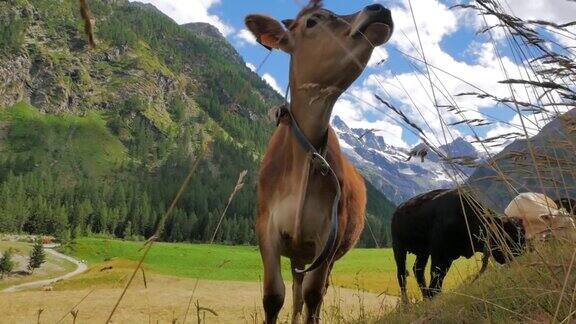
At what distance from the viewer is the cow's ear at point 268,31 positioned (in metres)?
4.50

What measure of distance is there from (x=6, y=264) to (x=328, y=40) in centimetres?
8491

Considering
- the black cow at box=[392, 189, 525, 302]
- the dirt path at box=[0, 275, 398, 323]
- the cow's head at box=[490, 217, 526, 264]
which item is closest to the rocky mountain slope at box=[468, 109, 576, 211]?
the cow's head at box=[490, 217, 526, 264]

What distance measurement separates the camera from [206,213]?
6959 inches

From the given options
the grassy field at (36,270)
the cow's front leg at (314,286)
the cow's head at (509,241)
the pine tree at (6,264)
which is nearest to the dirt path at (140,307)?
the cow's head at (509,241)

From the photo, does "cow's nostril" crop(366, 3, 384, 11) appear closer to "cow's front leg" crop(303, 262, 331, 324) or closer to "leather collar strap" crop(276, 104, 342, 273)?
"leather collar strap" crop(276, 104, 342, 273)

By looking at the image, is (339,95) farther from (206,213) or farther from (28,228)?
(206,213)

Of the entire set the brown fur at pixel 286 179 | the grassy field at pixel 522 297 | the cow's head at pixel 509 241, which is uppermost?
the brown fur at pixel 286 179

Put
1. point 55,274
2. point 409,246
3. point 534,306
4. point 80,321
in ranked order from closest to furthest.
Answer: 1. point 534,306
2. point 409,246
3. point 80,321
4. point 55,274

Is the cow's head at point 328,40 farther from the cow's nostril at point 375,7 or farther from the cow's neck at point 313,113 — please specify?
the cow's neck at point 313,113

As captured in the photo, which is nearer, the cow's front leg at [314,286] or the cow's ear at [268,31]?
the cow's ear at [268,31]

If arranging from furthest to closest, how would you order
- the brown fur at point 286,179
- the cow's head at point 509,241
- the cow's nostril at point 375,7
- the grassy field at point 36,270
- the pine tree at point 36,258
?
the pine tree at point 36,258
the grassy field at point 36,270
the brown fur at point 286,179
the cow's nostril at point 375,7
the cow's head at point 509,241

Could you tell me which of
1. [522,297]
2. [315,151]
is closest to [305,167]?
[315,151]

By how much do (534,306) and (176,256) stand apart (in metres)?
80.4

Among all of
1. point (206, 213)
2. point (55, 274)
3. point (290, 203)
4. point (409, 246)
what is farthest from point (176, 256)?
point (206, 213)
